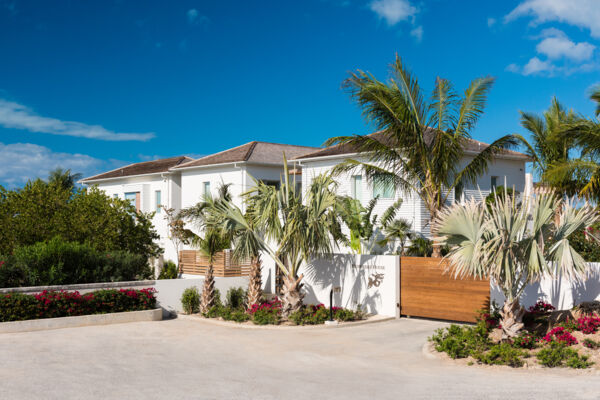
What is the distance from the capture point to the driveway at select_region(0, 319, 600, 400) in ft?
30.1

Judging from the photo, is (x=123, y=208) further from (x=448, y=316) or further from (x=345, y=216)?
(x=448, y=316)

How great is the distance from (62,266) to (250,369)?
10.4 m

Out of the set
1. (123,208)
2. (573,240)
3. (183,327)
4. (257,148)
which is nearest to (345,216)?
(183,327)

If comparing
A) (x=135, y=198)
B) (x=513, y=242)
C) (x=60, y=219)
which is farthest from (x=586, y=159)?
(x=135, y=198)

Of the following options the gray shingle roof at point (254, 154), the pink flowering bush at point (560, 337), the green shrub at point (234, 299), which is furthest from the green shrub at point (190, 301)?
the pink flowering bush at point (560, 337)

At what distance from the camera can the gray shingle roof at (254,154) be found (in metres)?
31.6

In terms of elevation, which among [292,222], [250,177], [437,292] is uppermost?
[250,177]

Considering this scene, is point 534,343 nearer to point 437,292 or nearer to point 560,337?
point 560,337

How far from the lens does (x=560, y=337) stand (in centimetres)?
1159

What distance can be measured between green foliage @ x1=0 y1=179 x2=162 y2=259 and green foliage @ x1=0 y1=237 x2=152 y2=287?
7.93ft

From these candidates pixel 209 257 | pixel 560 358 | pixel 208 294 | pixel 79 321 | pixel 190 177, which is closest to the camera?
pixel 560 358

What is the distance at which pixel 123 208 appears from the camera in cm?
2416

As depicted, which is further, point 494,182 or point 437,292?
point 494,182

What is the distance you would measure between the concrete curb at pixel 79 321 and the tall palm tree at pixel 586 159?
14.3 meters
